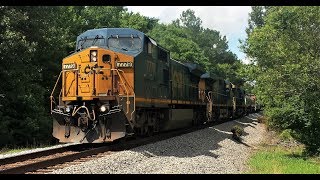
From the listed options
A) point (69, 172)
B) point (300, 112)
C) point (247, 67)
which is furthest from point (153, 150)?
point (247, 67)

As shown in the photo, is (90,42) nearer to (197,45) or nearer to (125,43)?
(125,43)

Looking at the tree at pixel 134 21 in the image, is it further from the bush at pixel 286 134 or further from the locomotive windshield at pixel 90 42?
the locomotive windshield at pixel 90 42

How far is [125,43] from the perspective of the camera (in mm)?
16078

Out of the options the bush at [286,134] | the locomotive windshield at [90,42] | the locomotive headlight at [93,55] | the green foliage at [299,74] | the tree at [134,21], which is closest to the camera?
the locomotive headlight at [93,55]

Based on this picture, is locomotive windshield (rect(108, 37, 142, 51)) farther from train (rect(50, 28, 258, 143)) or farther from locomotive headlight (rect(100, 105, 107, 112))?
locomotive headlight (rect(100, 105, 107, 112))

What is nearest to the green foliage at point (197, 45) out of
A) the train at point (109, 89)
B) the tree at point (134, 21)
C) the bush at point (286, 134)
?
the tree at point (134, 21)

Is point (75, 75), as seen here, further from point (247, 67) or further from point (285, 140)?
point (247, 67)

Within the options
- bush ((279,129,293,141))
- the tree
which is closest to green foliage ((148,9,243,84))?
the tree

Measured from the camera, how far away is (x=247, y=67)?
1334 inches

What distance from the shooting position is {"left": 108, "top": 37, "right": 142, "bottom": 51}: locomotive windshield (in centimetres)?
1580

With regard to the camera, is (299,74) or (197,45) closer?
(299,74)

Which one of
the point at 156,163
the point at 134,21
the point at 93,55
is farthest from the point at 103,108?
the point at 134,21

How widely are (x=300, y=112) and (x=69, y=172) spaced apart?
1445cm

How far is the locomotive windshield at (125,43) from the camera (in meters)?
15.8
